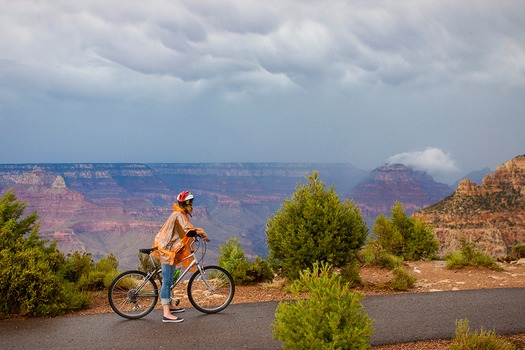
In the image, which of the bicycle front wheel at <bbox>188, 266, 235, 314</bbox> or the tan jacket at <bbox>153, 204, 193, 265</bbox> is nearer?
the tan jacket at <bbox>153, 204, 193, 265</bbox>

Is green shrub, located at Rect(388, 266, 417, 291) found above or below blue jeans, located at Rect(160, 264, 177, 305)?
below

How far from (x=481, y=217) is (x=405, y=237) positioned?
39.8m

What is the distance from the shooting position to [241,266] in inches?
484

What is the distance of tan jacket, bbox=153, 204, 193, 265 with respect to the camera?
8.80 m

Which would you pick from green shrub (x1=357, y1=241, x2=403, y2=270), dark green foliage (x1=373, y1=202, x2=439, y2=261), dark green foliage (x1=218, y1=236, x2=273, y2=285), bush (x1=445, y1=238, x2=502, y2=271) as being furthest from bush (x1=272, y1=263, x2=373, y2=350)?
dark green foliage (x1=373, y1=202, x2=439, y2=261)

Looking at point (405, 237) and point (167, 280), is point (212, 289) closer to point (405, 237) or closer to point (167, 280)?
point (167, 280)

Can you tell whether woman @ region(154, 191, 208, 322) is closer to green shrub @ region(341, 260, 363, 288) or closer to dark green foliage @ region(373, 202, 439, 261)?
green shrub @ region(341, 260, 363, 288)

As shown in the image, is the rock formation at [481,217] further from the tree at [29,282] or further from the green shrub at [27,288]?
the green shrub at [27,288]

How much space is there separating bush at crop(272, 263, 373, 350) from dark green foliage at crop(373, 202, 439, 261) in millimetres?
12547

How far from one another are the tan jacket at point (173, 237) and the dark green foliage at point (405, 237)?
1050 cm

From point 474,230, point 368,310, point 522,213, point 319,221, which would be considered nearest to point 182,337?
point 368,310

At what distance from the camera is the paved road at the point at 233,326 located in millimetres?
7637

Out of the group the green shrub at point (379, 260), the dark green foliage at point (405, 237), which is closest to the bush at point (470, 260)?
the green shrub at point (379, 260)

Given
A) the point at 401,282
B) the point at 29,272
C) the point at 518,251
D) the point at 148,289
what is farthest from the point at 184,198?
the point at 518,251
